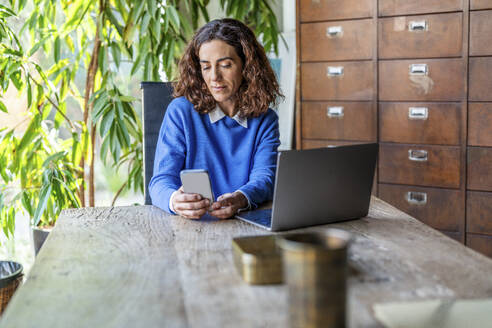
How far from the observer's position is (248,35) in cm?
185

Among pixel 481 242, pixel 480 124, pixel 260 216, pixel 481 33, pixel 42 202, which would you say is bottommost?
pixel 481 242

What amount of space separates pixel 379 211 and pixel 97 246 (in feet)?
2.28

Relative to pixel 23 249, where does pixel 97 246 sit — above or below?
above

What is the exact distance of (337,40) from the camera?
3018mm

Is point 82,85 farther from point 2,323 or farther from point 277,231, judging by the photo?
point 2,323

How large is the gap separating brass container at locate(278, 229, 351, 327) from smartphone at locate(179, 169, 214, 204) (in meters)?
0.66

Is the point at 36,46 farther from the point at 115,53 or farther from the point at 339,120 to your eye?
the point at 339,120

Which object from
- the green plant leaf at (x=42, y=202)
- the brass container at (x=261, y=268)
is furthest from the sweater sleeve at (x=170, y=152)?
the green plant leaf at (x=42, y=202)

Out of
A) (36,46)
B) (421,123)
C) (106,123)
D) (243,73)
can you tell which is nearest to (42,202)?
(106,123)

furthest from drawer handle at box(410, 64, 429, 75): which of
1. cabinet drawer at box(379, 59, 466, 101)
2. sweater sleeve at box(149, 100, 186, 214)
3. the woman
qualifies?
sweater sleeve at box(149, 100, 186, 214)

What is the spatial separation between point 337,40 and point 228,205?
1785 millimetres

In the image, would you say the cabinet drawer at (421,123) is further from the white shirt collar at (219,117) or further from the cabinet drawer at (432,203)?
the white shirt collar at (219,117)

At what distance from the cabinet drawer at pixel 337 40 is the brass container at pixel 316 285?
2.36 metres

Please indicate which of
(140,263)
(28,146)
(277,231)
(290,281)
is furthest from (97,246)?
(28,146)
